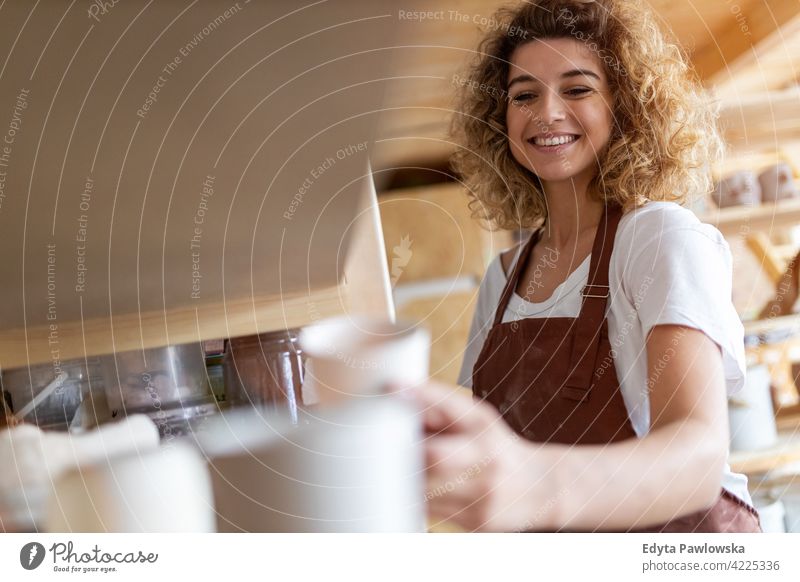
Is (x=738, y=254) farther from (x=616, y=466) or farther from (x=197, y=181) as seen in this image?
(x=197, y=181)

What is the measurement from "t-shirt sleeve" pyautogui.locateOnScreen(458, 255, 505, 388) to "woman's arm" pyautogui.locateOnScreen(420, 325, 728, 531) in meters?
0.10

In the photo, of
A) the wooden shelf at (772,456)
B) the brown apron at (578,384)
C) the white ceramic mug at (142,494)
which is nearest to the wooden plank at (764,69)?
the brown apron at (578,384)

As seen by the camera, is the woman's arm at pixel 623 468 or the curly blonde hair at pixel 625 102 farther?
the curly blonde hair at pixel 625 102

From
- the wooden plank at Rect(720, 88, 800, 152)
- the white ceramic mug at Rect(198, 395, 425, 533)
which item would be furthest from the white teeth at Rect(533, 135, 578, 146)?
the white ceramic mug at Rect(198, 395, 425, 533)

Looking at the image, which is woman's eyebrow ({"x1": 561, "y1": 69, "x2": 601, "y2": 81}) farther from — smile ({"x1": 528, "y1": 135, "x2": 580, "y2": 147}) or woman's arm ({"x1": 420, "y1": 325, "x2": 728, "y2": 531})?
woman's arm ({"x1": 420, "y1": 325, "x2": 728, "y2": 531})

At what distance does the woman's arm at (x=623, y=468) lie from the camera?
0.26m

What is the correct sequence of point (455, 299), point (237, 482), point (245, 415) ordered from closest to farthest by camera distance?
point (237, 482), point (245, 415), point (455, 299)

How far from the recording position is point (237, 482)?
0.27 meters

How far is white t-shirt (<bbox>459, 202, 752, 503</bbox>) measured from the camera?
0.33m

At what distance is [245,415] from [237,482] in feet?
0.35

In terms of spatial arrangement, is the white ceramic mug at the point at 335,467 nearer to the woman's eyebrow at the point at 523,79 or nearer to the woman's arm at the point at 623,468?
the woman's arm at the point at 623,468

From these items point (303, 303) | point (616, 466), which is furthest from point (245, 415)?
point (616, 466)

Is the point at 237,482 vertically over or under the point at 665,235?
under

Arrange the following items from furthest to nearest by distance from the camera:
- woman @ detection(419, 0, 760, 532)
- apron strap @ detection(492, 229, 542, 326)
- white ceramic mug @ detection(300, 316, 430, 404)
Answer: apron strap @ detection(492, 229, 542, 326) → woman @ detection(419, 0, 760, 532) → white ceramic mug @ detection(300, 316, 430, 404)
